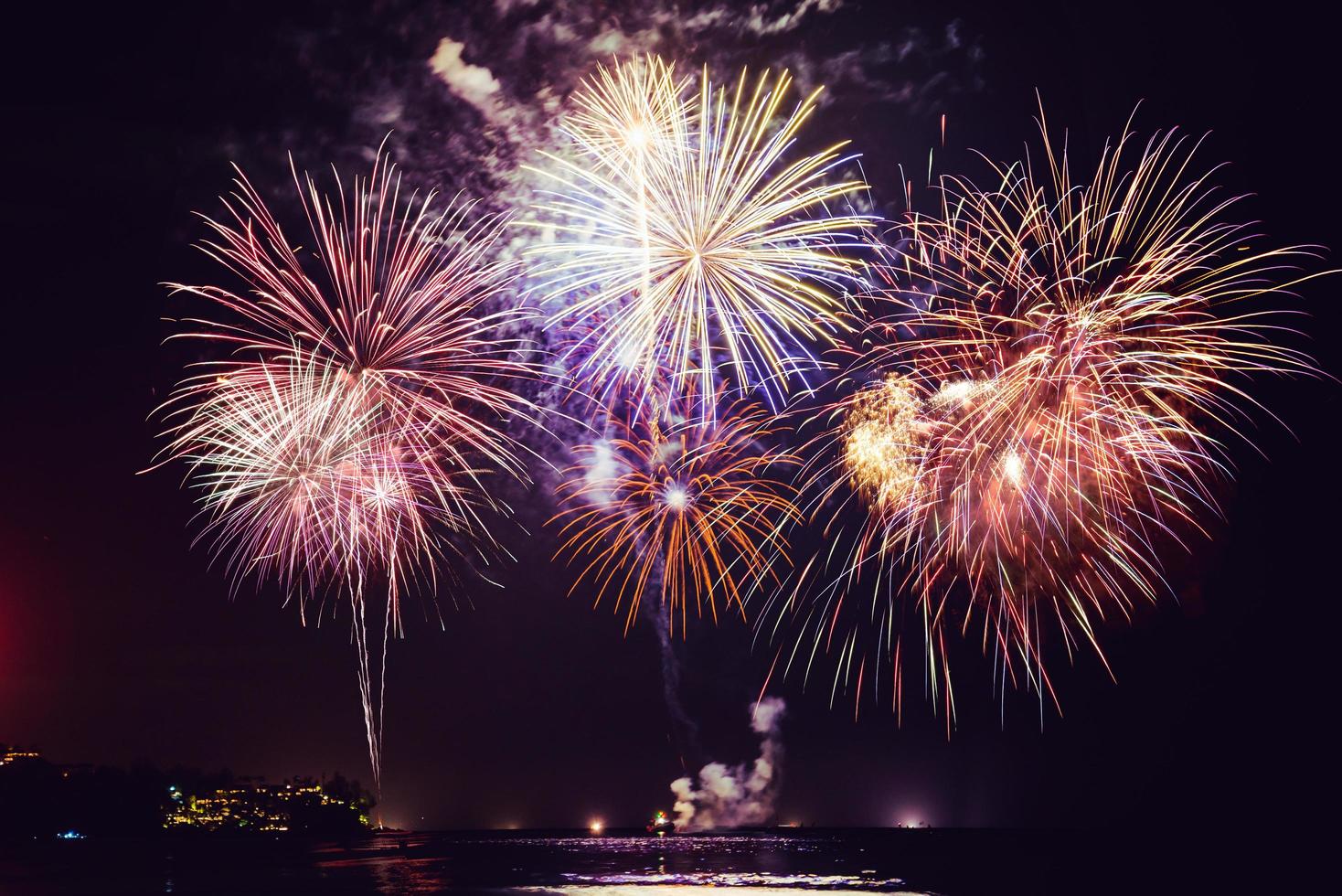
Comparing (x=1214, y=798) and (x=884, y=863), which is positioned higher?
(x=1214, y=798)

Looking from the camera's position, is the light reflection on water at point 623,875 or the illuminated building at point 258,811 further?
the illuminated building at point 258,811

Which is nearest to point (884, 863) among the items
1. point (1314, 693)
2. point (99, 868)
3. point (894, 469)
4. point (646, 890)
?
point (646, 890)

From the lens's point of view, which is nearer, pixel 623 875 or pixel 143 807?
pixel 623 875

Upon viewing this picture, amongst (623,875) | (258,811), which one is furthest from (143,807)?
(623,875)

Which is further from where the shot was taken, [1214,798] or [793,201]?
[1214,798]

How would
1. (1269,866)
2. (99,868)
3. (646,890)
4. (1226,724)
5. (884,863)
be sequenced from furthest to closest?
(884,863)
(99,868)
(1269,866)
(646,890)
(1226,724)

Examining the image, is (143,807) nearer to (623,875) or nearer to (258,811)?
(258,811)

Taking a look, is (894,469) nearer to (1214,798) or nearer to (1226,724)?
(1226,724)

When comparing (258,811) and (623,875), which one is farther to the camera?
(258,811)

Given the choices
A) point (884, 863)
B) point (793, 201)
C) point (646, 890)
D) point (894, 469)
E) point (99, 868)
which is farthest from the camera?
point (884, 863)

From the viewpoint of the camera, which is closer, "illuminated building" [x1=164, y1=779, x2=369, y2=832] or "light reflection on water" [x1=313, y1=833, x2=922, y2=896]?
"light reflection on water" [x1=313, y1=833, x2=922, y2=896]

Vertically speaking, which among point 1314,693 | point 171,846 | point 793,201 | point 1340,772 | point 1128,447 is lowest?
point 171,846
